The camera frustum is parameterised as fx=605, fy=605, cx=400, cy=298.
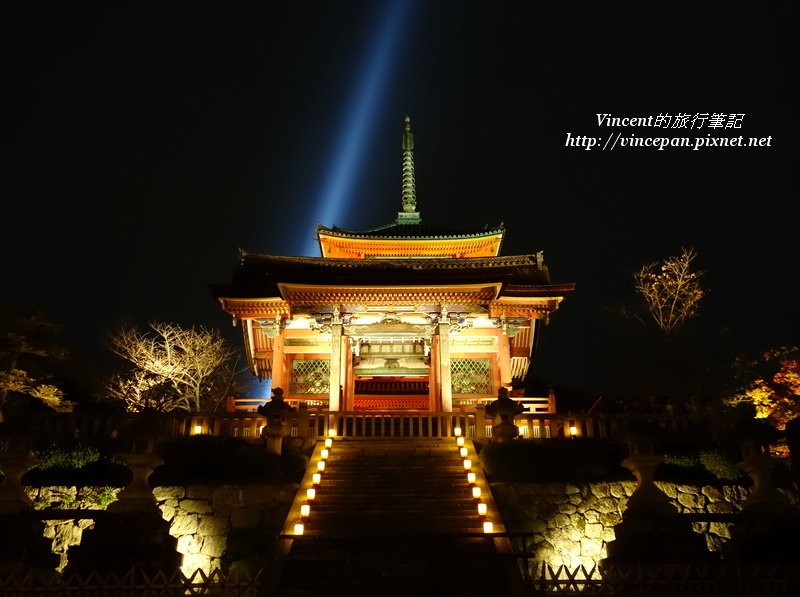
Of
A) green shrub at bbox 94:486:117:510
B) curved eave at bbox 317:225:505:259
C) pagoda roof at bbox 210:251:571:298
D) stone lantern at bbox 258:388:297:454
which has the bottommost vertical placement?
green shrub at bbox 94:486:117:510

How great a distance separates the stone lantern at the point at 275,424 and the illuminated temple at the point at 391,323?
13.0 ft

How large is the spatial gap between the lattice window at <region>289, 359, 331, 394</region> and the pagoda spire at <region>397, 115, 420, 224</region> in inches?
433

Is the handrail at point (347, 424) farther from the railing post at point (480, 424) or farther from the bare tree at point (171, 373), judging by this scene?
the bare tree at point (171, 373)

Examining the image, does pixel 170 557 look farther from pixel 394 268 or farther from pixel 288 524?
pixel 394 268

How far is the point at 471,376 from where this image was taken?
2527 centimetres

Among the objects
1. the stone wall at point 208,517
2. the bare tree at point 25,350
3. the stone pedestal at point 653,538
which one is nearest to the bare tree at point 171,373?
the bare tree at point 25,350

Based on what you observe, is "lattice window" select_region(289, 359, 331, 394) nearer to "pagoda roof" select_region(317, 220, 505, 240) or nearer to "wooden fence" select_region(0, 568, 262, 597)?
"pagoda roof" select_region(317, 220, 505, 240)

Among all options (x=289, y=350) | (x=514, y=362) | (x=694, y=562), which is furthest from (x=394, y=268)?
→ (x=694, y=562)

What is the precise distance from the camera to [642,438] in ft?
Result: 36.3

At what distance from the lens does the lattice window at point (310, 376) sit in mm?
24844

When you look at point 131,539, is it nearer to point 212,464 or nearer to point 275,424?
point 212,464

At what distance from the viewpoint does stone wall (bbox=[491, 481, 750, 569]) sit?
1395cm

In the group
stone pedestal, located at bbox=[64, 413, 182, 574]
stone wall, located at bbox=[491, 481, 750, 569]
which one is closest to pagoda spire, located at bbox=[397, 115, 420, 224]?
stone wall, located at bbox=[491, 481, 750, 569]

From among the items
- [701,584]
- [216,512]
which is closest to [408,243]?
[216,512]
